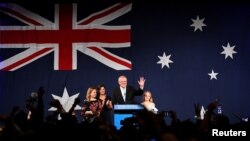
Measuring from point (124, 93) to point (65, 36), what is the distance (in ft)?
6.82

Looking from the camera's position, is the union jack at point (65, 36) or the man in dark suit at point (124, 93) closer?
the man in dark suit at point (124, 93)

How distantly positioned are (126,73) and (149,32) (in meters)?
1.06

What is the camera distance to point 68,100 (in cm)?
1027

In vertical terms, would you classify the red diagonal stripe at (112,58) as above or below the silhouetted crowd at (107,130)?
above

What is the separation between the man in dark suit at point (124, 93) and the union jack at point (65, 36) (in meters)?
0.77

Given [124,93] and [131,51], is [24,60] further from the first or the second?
[124,93]

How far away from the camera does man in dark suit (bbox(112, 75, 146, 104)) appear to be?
9.38 metres

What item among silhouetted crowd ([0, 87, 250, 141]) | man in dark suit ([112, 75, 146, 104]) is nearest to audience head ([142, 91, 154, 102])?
man in dark suit ([112, 75, 146, 104])

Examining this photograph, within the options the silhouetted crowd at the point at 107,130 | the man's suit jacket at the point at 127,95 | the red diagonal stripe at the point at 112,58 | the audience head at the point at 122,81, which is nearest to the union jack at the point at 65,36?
the red diagonal stripe at the point at 112,58

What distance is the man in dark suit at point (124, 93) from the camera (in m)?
9.38

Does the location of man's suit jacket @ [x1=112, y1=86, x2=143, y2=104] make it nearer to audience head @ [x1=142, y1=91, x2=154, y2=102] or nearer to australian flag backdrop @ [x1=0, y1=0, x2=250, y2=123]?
audience head @ [x1=142, y1=91, x2=154, y2=102]

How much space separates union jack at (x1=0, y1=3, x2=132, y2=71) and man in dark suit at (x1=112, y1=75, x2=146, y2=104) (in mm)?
772

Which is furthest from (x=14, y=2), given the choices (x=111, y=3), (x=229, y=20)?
(x=229, y=20)

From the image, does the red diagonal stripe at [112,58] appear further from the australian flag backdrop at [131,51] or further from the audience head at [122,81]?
the audience head at [122,81]
